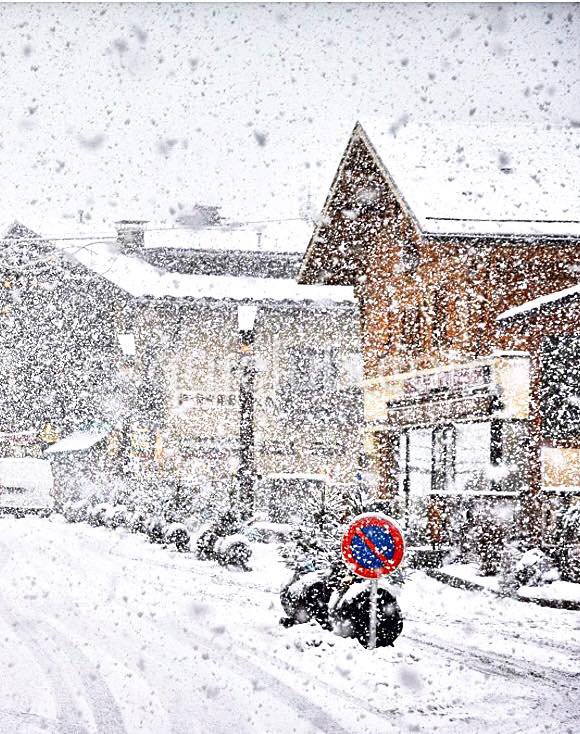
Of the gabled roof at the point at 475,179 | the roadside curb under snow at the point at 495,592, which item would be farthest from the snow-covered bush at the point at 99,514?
the roadside curb under snow at the point at 495,592

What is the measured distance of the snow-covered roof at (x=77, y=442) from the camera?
3355 centimetres

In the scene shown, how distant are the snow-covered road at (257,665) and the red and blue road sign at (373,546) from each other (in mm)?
915

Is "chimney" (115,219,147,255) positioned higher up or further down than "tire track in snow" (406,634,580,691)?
higher up

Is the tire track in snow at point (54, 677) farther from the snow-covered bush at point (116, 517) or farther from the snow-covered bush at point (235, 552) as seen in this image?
the snow-covered bush at point (116, 517)

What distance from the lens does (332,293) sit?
33469mm

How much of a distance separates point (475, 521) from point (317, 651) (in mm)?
7148

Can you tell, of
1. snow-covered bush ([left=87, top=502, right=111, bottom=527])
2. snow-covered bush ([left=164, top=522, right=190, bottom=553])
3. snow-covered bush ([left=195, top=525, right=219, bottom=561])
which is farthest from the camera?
snow-covered bush ([left=87, top=502, right=111, bottom=527])

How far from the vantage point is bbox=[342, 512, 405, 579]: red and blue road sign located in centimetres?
970

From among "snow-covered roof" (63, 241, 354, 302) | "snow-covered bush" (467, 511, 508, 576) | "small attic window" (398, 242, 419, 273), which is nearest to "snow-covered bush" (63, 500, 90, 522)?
"snow-covered roof" (63, 241, 354, 302)

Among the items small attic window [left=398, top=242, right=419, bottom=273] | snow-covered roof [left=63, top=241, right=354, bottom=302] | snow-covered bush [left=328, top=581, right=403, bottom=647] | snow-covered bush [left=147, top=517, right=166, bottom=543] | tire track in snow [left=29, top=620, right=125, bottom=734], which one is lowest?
snow-covered bush [left=147, top=517, right=166, bottom=543]

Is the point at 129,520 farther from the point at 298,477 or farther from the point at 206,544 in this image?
the point at 206,544

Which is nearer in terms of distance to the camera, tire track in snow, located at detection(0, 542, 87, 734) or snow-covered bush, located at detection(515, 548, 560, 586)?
tire track in snow, located at detection(0, 542, 87, 734)

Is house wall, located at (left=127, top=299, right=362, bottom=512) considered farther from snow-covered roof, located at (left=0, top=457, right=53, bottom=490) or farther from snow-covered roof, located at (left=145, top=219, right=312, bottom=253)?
snow-covered roof, located at (left=145, top=219, right=312, bottom=253)

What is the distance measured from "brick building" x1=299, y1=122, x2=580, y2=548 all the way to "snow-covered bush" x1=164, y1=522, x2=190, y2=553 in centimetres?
509
